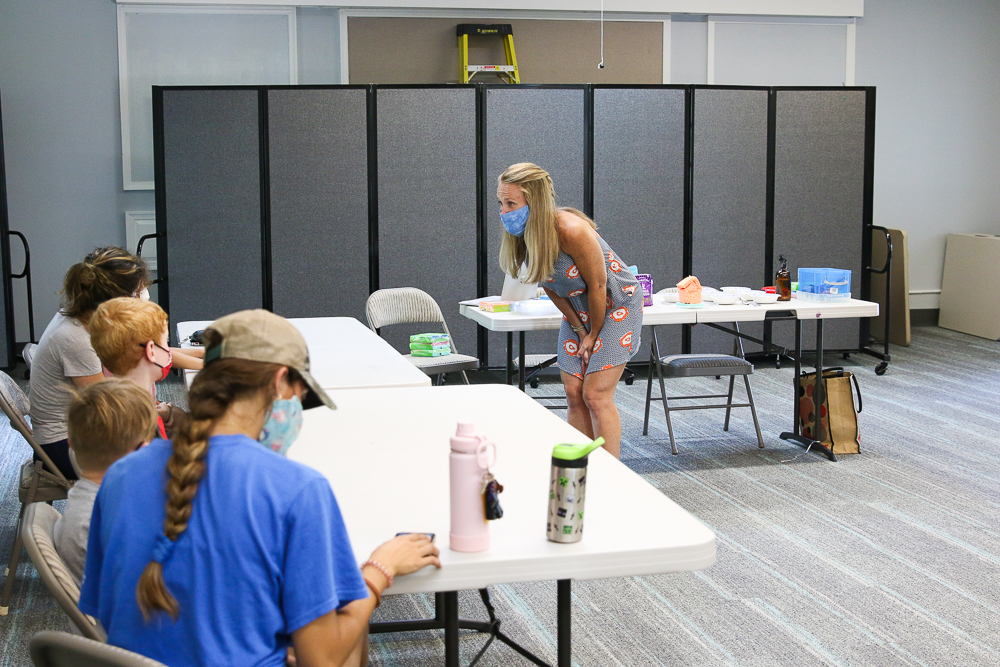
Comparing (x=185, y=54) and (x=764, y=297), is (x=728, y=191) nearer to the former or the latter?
(x=764, y=297)

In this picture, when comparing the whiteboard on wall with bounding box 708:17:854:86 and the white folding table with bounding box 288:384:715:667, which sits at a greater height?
the whiteboard on wall with bounding box 708:17:854:86

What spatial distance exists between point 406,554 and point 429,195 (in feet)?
16.5

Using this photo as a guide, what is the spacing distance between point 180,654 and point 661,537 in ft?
2.46

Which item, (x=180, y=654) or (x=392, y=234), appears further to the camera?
(x=392, y=234)

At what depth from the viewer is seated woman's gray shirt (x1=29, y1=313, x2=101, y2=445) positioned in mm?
2771

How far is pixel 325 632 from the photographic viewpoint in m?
1.30

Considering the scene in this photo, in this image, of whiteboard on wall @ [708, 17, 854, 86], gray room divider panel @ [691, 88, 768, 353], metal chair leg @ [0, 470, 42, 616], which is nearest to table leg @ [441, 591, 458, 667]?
metal chair leg @ [0, 470, 42, 616]

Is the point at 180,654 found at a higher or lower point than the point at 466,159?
lower

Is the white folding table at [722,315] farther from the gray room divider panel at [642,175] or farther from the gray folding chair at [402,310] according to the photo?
the gray room divider panel at [642,175]

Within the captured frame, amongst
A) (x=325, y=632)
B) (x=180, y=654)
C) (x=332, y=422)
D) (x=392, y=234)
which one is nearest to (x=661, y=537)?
(x=325, y=632)

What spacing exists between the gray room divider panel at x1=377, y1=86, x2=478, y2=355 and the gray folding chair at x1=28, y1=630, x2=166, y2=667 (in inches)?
203

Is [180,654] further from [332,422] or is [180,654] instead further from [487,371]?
[487,371]

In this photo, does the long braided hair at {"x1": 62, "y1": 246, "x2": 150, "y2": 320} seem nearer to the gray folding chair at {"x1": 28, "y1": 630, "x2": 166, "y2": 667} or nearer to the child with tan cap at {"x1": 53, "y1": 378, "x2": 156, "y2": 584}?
the child with tan cap at {"x1": 53, "y1": 378, "x2": 156, "y2": 584}

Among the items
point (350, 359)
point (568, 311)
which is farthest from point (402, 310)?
point (350, 359)
